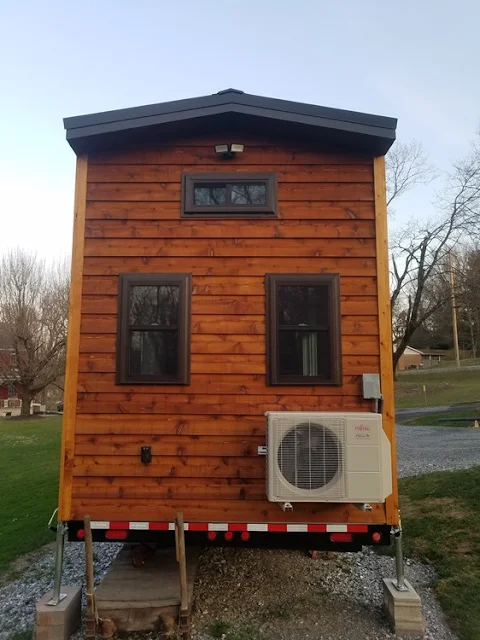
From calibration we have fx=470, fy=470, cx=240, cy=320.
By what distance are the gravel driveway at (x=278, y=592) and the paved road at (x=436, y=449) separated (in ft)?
14.6

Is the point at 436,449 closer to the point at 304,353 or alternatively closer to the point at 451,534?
the point at 451,534

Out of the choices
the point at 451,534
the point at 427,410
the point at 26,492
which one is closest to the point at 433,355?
the point at 427,410

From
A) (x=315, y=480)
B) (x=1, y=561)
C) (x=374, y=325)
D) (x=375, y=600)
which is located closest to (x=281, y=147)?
(x=374, y=325)

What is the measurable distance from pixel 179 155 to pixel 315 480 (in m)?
3.08

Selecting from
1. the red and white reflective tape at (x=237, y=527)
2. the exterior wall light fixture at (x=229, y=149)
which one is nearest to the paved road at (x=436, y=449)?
the red and white reflective tape at (x=237, y=527)

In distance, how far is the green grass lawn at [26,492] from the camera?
6.26 m

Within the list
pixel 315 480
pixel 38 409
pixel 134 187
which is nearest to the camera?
pixel 315 480

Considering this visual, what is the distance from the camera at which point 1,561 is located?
5.57 metres

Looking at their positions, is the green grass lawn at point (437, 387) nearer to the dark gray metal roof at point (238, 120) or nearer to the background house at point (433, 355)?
the background house at point (433, 355)

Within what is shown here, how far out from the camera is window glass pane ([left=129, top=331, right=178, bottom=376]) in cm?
403

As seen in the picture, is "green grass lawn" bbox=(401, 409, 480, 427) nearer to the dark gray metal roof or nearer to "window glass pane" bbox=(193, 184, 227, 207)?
the dark gray metal roof

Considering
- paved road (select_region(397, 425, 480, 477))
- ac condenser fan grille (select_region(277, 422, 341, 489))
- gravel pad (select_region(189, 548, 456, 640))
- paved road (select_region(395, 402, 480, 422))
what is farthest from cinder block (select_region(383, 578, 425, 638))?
paved road (select_region(395, 402, 480, 422))

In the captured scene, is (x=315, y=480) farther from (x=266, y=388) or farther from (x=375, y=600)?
(x=375, y=600)

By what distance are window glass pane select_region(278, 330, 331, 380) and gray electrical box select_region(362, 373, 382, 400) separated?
31 centimetres
